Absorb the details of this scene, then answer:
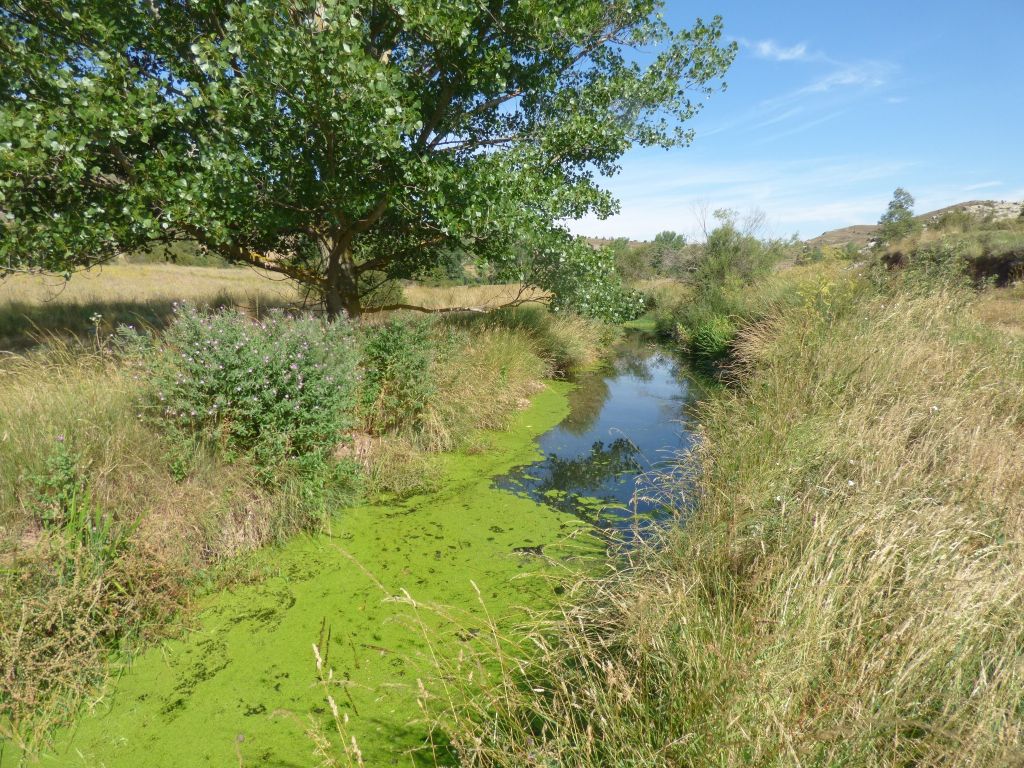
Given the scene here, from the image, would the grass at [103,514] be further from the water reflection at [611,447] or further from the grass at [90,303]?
the grass at [90,303]

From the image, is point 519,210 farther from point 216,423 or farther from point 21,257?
point 21,257

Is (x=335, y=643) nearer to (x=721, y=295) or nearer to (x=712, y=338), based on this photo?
(x=712, y=338)

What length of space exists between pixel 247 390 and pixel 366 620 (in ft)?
6.14

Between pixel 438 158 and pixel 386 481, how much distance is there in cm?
335

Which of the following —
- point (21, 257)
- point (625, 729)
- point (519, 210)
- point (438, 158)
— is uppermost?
point (438, 158)

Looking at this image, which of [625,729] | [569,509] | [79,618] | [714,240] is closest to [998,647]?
[625,729]

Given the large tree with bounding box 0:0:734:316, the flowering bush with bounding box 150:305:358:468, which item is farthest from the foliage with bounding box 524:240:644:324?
the flowering bush with bounding box 150:305:358:468

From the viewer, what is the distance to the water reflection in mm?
4641

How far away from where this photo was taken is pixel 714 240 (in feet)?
50.0

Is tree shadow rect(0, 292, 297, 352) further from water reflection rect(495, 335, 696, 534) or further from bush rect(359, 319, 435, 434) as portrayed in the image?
water reflection rect(495, 335, 696, 534)

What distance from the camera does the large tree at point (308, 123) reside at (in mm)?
4121

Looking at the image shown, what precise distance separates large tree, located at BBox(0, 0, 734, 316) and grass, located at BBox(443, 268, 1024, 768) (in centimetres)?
351

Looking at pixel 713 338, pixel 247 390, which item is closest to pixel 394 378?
pixel 247 390

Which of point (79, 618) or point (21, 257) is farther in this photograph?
point (21, 257)
